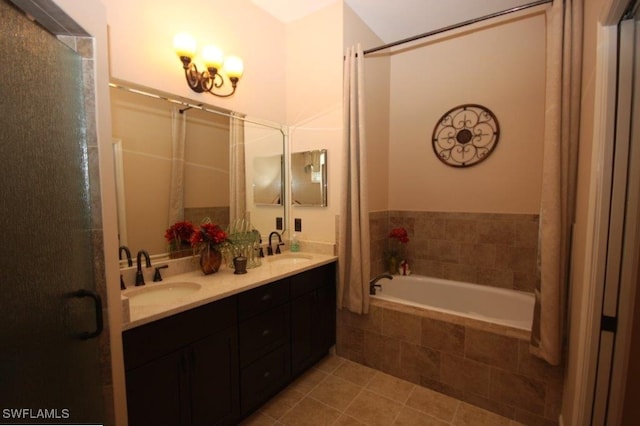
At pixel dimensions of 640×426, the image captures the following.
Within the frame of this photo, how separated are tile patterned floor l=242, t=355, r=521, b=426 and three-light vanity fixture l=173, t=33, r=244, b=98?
7.12 feet

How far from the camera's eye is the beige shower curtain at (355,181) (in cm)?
215

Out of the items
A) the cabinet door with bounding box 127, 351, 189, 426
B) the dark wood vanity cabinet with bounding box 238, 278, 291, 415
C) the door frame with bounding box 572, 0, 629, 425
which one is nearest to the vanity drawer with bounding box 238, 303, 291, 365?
the dark wood vanity cabinet with bounding box 238, 278, 291, 415

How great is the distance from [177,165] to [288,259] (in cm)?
110

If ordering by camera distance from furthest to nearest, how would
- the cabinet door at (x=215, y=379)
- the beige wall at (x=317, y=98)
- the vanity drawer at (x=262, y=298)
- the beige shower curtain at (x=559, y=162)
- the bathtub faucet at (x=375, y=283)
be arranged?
the bathtub faucet at (x=375, y=283) → the beige wall at (x=317, y=98) → the vanity drawer at (x=262, y=298) → the beige shower curtain at (x=559, y=162) → the cabinet door at (x=215, y=379)

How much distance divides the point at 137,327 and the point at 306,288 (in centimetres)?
111

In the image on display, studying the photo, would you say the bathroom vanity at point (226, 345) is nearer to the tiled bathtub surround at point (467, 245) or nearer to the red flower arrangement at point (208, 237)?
the red flower arrangement at point (208, 237)

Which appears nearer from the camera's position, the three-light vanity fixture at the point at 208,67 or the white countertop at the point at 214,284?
the white countertop at the point at 214,284

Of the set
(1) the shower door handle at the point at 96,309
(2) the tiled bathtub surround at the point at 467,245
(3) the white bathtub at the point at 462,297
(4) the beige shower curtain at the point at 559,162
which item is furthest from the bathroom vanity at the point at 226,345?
(4) the beige shower curtain at the point at 559,162

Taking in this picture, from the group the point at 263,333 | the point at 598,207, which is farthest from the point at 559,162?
the point at 263,333

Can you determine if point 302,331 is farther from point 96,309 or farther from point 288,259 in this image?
point 96,309

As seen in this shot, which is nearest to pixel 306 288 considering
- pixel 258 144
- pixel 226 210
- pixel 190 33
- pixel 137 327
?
pixel 226 210

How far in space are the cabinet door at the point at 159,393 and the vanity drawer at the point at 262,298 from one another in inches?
15.1

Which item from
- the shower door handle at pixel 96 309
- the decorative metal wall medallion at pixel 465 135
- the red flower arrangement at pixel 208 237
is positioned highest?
the decorative metal wall medallion at pixel 465 135

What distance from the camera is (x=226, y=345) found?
1496mm
